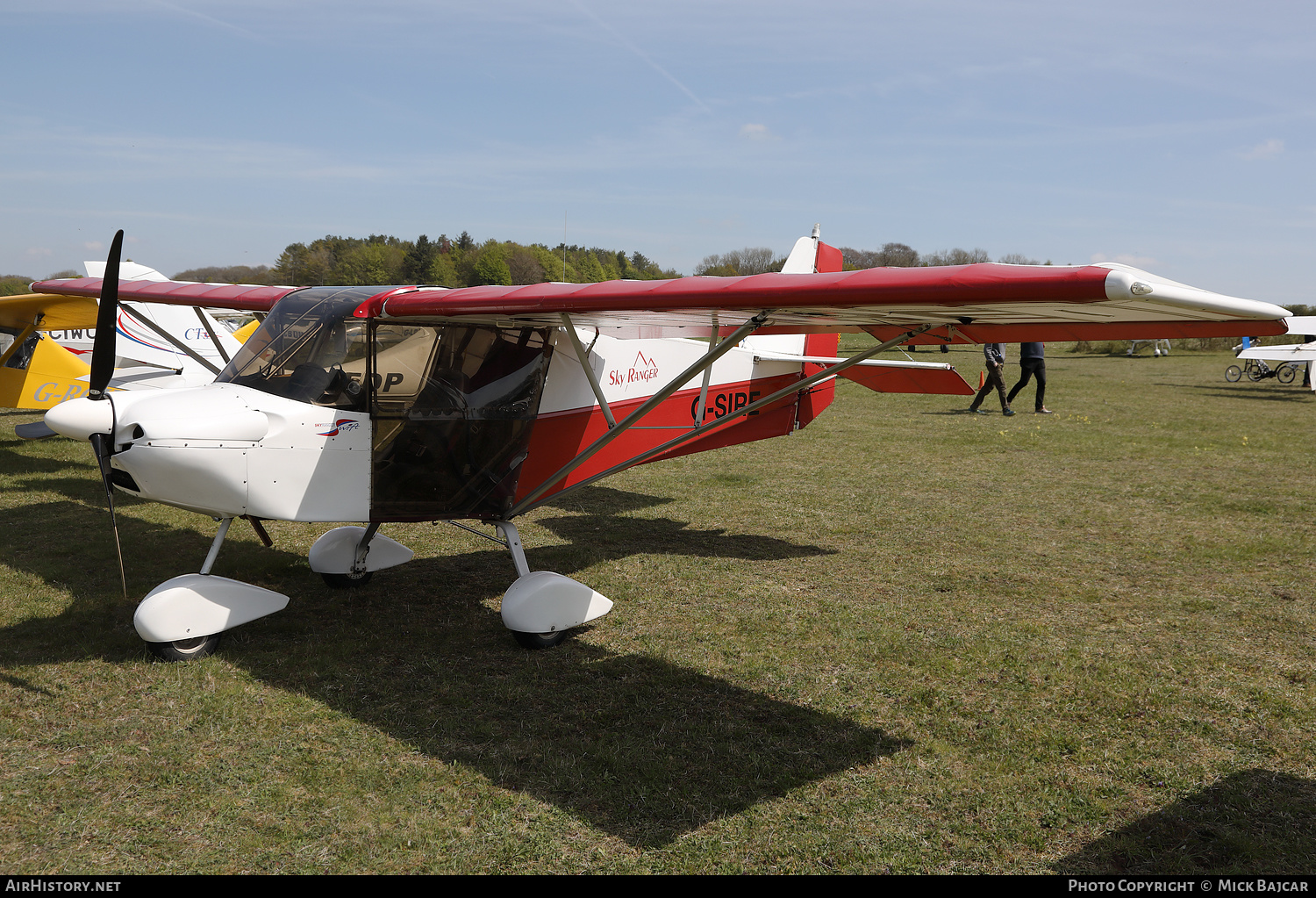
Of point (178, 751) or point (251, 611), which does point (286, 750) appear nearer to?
point (178, 751)

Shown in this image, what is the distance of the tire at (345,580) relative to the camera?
5828mm

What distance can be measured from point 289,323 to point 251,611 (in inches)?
66.1

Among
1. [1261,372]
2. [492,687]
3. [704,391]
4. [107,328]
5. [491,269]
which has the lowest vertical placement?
[492,687]

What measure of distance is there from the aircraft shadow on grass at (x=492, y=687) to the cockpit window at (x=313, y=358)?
4.92ft

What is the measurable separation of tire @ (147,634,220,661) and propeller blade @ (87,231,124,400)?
54.3 inches

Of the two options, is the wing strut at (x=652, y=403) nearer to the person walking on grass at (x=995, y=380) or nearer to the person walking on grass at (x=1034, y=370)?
the person walking on grass at (x=995, y=380)

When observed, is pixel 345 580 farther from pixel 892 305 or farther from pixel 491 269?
pixel 491 269

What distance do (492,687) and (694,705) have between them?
1086 millimetres

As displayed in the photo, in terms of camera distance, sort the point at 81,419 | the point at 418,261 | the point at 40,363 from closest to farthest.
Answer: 1. the point at 81,419
2. the point at 40,363
3. the point at 418,261

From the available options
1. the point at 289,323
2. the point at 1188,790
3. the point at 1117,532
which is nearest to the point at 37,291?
the point at 289,323

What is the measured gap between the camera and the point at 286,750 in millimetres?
3619

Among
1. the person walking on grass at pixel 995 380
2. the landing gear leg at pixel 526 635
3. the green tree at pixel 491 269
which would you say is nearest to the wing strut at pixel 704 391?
the landing gear leg at pixel 526 635

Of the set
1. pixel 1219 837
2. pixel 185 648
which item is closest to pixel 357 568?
pixel 185 648

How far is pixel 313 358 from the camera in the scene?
4.67 metres
